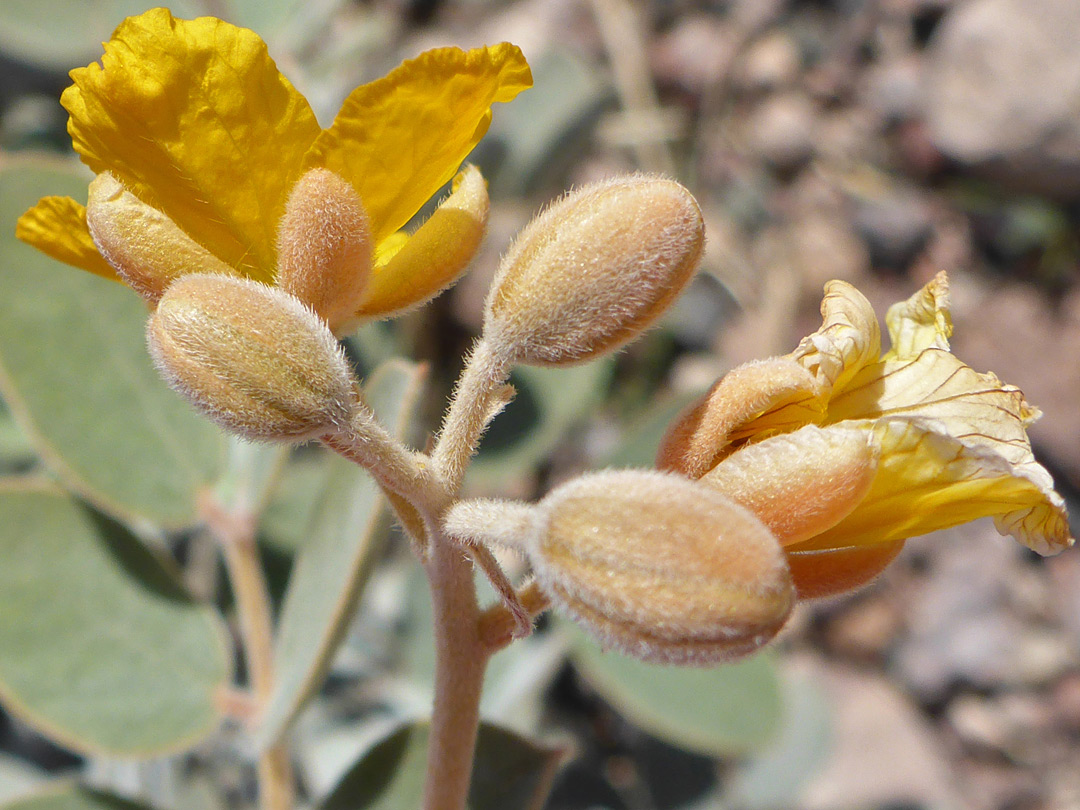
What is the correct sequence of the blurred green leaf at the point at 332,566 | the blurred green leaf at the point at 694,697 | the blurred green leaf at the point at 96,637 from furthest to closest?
the blurred green leaf at the point at 694,697
the blurred green leaf at the point at 96,637
the blurred green leaf at the point at 332,566

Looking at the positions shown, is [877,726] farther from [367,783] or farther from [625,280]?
[625,280]

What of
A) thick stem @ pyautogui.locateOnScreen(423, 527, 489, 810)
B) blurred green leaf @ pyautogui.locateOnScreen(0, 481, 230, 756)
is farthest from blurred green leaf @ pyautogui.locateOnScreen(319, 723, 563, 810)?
blurred green leaf @ pyautogui.locateOnScreen(0, 481, 230, 756)

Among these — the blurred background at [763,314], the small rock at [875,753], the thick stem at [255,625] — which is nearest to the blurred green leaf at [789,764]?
the blurred background at [763,314]

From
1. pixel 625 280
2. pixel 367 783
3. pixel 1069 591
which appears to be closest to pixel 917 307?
pixel 625 280

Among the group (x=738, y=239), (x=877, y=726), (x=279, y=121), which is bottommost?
(x=877, y=726)

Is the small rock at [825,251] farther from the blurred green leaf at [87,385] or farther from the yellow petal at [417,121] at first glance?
the yellow petal at [417,121]

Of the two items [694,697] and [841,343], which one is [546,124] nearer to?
[694,697]
